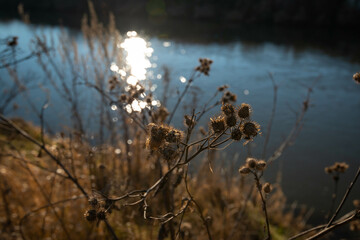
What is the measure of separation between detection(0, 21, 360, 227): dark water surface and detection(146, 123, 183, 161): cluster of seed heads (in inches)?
88.9

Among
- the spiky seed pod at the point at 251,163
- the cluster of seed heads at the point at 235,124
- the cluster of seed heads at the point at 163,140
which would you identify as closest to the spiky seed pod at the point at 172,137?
the cluster of seed heads at the point at 163,140

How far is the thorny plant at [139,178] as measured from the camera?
93 centimetres

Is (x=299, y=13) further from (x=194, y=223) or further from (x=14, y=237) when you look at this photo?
(x=14, y=237)

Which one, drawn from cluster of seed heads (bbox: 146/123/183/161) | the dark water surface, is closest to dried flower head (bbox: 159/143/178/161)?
cluster of seed heads (bbox: 146/123/183/161)

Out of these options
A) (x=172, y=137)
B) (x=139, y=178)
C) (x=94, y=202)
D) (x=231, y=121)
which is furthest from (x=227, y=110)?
(x=139, y=178)

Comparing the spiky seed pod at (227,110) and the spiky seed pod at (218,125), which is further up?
the spiky seed pod at (227,110)

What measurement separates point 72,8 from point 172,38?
10013 millimetres

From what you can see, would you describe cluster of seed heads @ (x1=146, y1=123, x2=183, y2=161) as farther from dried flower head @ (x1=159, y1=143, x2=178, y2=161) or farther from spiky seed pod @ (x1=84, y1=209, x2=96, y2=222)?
spiky seed pod @ (x1=84, y1=209, x2=96, y2=222)

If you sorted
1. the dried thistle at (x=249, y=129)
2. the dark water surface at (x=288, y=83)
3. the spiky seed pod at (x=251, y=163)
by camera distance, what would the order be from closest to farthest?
the dried thistle at (x=249, y=129) < the spiky seed pod at (x=251, y=163) < the dark water surface at (x=288, y=83)

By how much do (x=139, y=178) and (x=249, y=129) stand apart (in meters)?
2.63

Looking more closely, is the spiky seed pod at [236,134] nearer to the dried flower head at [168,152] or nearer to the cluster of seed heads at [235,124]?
the cluster of seed heads at [235,124]

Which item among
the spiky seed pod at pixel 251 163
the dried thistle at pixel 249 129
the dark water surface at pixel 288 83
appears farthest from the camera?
the dark water surface at pixel 288 83

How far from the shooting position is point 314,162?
5805mm

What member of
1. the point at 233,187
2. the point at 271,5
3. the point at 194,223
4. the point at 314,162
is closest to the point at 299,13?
the point at 271,5
